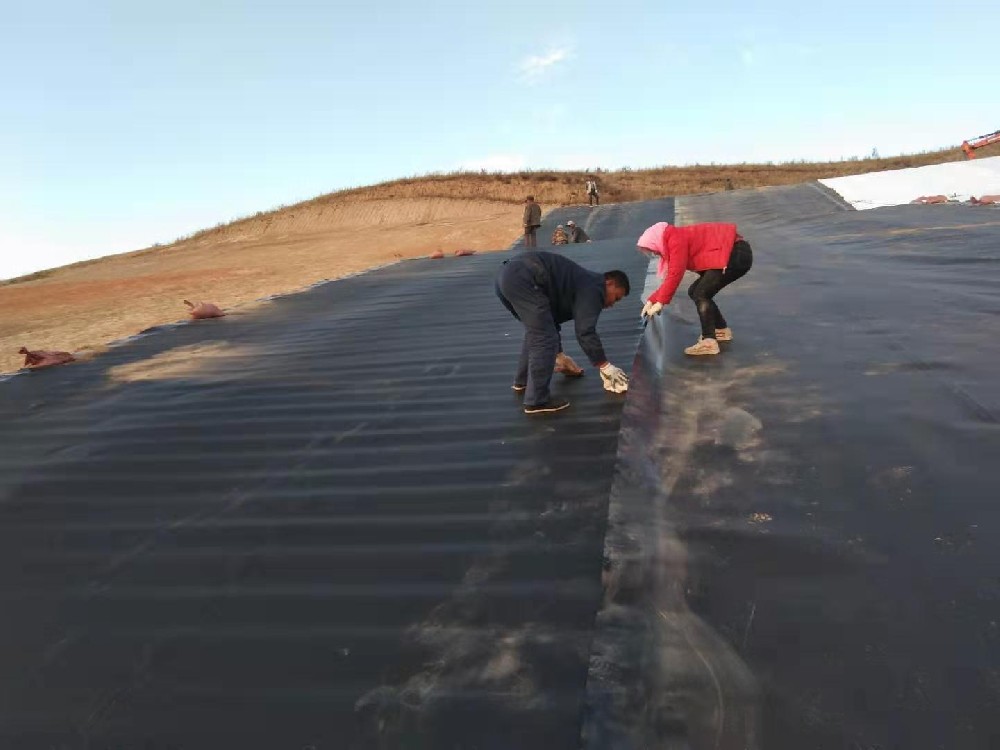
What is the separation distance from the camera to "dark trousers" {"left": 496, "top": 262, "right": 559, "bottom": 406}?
3.28 meters

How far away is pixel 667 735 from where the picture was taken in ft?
4.47

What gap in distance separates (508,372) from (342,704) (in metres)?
2.70

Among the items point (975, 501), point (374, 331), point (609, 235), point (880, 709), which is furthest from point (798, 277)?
point (609, 235)

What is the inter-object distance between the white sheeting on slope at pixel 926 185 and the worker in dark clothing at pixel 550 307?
9.68 metres

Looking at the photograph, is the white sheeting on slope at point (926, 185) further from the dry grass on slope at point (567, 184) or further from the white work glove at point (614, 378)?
the dry grass on slope at point (567, 184)

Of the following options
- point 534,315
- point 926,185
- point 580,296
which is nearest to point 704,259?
point 580,296

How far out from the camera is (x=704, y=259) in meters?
4.11

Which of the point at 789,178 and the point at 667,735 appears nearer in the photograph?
the point at 667,735

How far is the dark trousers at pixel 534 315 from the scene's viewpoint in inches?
129

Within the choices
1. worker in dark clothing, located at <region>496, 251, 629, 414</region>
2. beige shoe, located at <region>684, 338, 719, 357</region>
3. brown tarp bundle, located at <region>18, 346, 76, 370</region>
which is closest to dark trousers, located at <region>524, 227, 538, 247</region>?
brown tarp bundle, located at <region>18, 346, 76, 370</region>

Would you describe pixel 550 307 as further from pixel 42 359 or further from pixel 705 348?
pixel 42 359

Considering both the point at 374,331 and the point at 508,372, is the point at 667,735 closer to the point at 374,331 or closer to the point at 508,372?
the point at 508,372

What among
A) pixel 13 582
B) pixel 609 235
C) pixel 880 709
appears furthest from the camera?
pixel 609 235

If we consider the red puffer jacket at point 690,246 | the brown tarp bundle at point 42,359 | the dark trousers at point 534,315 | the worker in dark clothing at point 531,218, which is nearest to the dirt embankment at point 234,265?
the brown tarp bundle at point 42,359
